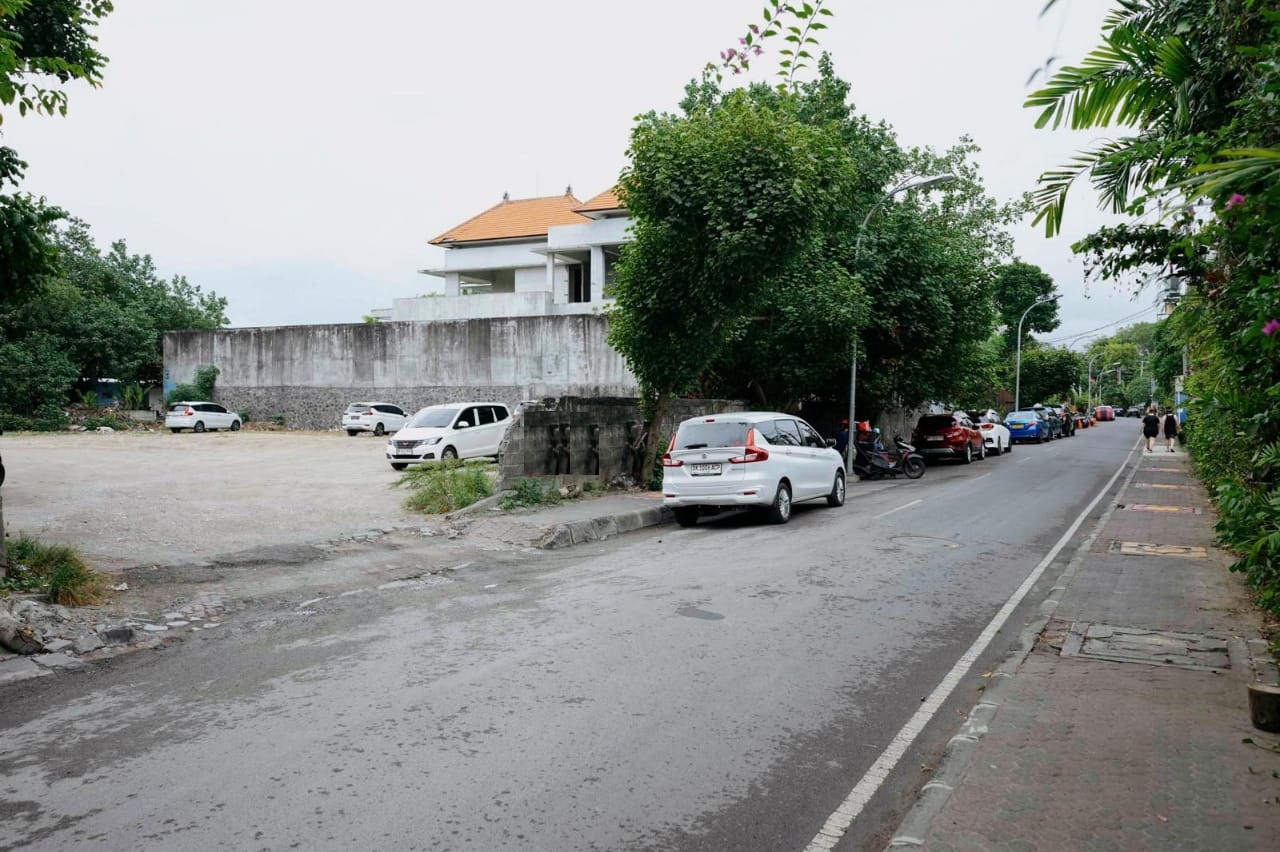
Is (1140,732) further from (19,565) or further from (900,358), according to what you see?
(900,358)

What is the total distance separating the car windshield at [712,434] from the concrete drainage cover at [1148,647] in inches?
278

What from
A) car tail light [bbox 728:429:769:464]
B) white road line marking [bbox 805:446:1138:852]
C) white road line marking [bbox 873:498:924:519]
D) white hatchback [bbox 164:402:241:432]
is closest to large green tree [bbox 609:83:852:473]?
car tail light [bbox 728:429:769:464]

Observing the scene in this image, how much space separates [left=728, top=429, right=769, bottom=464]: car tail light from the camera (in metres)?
13.9

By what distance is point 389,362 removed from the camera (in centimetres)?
3697

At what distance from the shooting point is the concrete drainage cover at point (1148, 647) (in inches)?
258

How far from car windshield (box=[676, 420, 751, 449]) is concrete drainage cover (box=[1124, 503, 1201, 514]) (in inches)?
299

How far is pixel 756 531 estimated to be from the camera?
13.4 meters

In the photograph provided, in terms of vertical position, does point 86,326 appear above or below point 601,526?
above

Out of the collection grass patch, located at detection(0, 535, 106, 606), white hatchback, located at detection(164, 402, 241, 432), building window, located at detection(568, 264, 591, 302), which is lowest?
grass patch, located at detection(0, 535, 106, 606)

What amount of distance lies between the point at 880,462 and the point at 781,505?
10065mm

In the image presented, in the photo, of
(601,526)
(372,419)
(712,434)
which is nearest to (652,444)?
(712,434)

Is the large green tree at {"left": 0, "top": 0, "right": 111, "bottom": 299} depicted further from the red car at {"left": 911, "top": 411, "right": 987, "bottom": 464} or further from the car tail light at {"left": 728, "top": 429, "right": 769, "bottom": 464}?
the red car at {"left": 911, "top": 411, "right": 987, "bottom": 464}

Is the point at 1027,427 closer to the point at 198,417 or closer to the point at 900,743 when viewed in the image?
the point at 198,417

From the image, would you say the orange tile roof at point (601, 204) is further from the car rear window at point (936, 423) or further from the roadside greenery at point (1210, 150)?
the roadside greenery at point (1210, 150)
